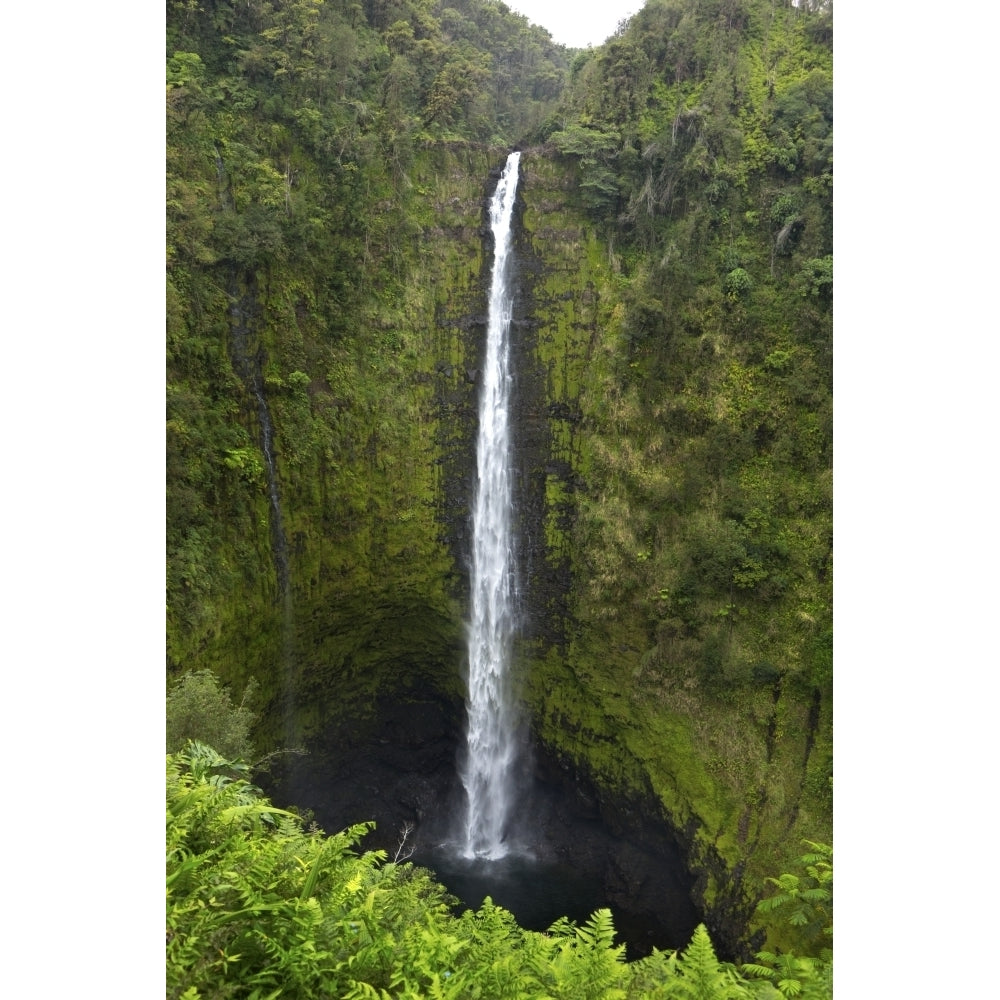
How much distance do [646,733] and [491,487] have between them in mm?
6177

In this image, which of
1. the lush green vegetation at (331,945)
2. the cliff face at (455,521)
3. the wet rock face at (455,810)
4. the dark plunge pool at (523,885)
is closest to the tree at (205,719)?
the cliff face at (455,521)

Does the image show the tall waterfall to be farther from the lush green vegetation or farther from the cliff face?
the lush green vegetation

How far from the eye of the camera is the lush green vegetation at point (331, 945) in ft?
9.00

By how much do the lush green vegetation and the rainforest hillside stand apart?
25.7ft

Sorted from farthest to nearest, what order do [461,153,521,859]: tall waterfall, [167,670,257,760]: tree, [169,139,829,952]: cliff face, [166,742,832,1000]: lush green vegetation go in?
[461,153,521,859]: tall waterfall < [169,139,829,952]: cliff face < [167,670,257,760]: tree < [166,742,832,1000]: lush green vegetation

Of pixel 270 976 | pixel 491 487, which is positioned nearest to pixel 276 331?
Result: pixel 491 487

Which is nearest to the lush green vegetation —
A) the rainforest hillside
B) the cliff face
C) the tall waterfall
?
the rainforest hillside

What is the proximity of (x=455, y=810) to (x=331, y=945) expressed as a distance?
12743 millimetres

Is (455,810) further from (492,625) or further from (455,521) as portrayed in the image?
(455,521)

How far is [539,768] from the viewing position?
14781mm

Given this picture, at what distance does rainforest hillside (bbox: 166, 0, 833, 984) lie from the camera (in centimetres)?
1187

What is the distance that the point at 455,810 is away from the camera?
580 inches

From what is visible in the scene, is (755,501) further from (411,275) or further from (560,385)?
(411,275)

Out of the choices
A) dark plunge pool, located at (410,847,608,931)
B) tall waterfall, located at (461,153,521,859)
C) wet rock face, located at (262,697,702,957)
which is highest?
tall waterfall, located at (461,153,521,859)
